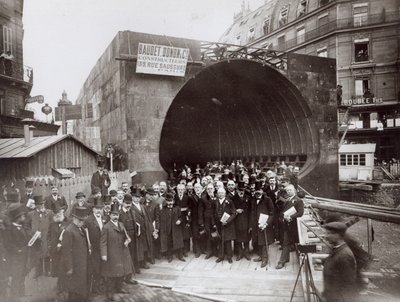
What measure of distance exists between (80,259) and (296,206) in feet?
13.5

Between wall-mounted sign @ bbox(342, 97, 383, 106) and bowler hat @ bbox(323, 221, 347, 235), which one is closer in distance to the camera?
bowler hat @ bbox(323, 221, 347, 235)

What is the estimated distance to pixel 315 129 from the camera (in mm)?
16859

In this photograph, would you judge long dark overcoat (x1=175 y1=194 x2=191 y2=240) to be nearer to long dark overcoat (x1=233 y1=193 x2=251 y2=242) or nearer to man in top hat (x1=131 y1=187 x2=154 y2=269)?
man in top hat (x1=131 y1=187 x2=154 y2=269)

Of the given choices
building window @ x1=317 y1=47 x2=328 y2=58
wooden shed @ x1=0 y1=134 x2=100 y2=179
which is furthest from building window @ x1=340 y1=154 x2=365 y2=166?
wooden shed @ x1=0 y1=134 x2=100 y2=179

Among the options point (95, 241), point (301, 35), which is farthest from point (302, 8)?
point (95, 241)

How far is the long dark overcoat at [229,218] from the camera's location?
709 cm

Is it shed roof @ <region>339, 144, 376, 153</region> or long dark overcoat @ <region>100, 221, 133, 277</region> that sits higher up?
shed roof @ <region>339, 144, 376, 153</region>

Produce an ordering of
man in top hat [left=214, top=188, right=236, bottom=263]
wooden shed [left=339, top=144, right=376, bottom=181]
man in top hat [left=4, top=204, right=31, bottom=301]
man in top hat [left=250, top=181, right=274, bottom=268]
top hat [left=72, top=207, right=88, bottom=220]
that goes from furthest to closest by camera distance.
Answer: wooden shed [left=339, top=144, right=376, bottom=181], man in top hat [left=214, top=188, right=236, bottom=263], man in top hat [left=250, top=181, right=274, bottom=268], top hat [left=72, top=207, right=88, bottom=220], man in top hat [left=4, top=204, right=31, bottom=301]

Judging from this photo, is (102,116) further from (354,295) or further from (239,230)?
(354,295)

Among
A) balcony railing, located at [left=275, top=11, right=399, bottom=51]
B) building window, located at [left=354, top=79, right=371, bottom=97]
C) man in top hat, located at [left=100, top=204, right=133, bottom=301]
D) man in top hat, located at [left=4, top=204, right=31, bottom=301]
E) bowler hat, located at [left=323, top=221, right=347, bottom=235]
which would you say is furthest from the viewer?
building window, located at [left=354, top=79, right=371, bottom=97]

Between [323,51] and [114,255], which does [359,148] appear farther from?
[114,255]

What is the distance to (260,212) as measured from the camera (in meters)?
7.12

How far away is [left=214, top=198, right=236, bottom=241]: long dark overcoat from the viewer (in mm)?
7094

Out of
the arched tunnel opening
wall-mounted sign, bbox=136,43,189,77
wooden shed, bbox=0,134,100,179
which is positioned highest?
wall-mounted sign, bbox=136,43,189,77
